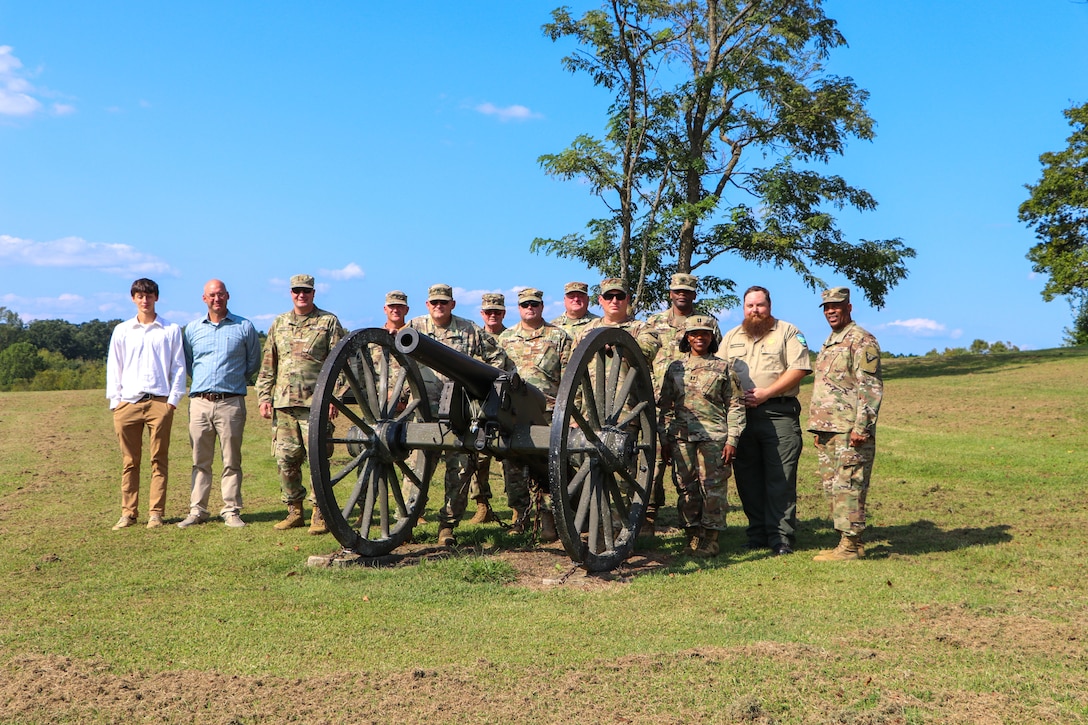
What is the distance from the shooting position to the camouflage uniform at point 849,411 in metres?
6.98

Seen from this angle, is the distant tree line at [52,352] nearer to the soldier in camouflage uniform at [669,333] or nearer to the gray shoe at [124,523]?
the gray shoe at [124,523]

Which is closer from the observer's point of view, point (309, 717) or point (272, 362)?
point (309, 717)

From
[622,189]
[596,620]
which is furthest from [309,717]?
[622,189]

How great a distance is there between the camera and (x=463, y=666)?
461cm

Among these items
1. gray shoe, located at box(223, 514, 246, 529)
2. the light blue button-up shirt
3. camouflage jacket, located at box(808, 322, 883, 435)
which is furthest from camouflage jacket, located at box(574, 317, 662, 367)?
gray shoe, located at box(223, 514, 246, 529)

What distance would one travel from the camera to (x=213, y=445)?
8.62 m

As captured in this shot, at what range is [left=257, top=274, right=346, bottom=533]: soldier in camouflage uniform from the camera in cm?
824

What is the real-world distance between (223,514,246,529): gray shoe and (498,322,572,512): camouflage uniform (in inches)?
99.5

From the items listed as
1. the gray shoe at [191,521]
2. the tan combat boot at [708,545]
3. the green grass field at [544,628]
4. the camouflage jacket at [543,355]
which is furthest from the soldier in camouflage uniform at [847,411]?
the gray shoe at [191,521]

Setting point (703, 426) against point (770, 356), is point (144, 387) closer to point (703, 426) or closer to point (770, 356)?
point (703, 426)

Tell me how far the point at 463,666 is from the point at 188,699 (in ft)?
4.07

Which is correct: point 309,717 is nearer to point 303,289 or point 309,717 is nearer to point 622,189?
point 303,289

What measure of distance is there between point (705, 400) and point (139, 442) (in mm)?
5110

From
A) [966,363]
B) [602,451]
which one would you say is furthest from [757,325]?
[966,363]
